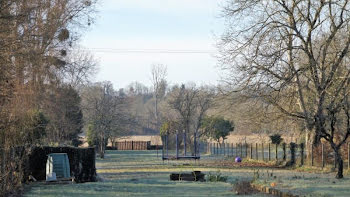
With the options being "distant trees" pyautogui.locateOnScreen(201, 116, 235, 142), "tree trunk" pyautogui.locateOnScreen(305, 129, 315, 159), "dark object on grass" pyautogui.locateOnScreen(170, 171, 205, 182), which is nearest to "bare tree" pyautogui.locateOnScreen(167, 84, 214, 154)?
"distant trees" pyautogui.locateOnScreen(201, 116, 235, 142)

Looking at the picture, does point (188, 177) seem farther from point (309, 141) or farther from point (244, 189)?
point (309, 141)

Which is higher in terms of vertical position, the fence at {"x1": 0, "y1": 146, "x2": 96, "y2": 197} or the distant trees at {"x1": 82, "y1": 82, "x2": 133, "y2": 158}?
the distant trees at {"x1": 82, "y1": 82, "x2": 133, "y2": 158}

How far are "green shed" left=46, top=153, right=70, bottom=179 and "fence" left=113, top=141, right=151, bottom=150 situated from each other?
52.4 m

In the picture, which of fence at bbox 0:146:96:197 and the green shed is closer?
fence at bbox 0:146:96:197

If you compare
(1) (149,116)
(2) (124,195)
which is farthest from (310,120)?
(1) (149,116)

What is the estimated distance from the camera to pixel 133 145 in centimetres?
7475

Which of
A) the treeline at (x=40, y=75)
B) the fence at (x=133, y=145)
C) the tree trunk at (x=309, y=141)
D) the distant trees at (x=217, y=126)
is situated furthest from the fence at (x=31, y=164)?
the fence at (x=133, y=145)

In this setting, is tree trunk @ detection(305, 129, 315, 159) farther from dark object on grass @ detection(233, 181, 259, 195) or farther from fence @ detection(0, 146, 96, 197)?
fence @ detection(0, 146, 96, 197)

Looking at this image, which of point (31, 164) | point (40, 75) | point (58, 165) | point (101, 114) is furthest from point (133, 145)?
point (58, 165)

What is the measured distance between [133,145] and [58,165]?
54.3 meters

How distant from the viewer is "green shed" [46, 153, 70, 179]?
66.8ft

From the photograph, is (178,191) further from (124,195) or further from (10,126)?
(10,126)

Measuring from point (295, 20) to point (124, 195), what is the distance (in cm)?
1383

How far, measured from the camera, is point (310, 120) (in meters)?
28.5
